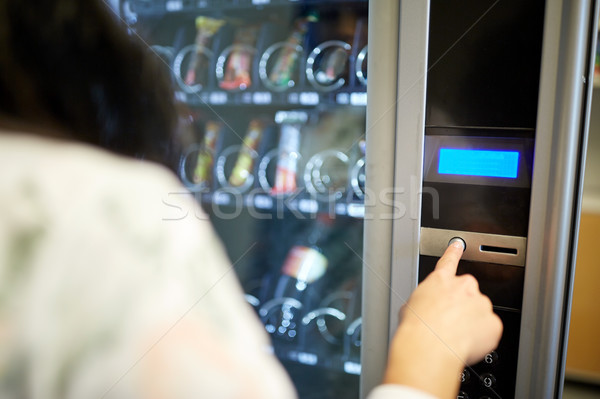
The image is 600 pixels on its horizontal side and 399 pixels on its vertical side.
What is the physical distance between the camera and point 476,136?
2.31 feet

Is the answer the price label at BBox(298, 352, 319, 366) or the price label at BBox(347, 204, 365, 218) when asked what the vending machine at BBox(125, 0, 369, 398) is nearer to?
the price label at BBox(298, 352, 319, 366)

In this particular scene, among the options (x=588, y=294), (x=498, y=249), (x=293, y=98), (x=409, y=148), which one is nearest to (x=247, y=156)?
(x=293, y=98)

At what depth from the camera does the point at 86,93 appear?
812 mm

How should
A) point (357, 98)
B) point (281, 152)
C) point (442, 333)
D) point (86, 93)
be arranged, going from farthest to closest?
1. point (281, 152)
2. point (357, 98)
3. point (86, 93)
4. point (442, 333)

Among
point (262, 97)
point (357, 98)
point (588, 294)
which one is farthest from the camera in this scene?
point (588, 294)

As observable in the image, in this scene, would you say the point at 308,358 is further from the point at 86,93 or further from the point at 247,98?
the point at 86,93

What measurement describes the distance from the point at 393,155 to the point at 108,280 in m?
0.45

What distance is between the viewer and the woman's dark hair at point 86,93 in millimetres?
590

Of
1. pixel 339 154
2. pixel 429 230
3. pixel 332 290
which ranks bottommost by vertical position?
pixel 332 290

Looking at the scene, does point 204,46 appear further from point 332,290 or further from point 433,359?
point 433,359

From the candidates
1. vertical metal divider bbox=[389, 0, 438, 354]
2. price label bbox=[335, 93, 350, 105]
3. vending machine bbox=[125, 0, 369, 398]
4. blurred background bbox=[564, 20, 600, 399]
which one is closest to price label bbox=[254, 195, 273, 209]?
vending machine bbox=[125, 0, 369, 398]

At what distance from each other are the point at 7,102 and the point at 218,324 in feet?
1.25

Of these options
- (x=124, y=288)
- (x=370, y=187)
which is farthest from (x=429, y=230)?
(x=124, y=288)

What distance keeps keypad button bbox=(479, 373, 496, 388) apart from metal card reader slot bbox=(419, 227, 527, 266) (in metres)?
0.18
